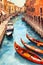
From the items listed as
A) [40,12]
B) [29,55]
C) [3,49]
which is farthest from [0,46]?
[40,12]

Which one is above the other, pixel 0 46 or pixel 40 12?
pixel 40 12

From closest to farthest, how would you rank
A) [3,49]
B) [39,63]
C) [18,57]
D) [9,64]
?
[39,63] → [9,64] → [18,57] → [3,49]

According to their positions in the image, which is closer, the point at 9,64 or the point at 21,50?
the point at 9,64

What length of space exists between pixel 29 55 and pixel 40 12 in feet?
51.1

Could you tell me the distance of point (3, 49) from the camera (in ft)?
66.5

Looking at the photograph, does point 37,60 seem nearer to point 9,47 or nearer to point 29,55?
point 29,55

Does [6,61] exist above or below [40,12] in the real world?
below

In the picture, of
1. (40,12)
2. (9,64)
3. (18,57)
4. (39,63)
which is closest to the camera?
(39,63)

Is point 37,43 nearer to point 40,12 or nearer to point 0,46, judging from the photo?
point 0,46

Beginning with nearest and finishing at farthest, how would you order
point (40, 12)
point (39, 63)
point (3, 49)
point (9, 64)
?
point (39, 63), point (9, 64), point (3, 49), point (40, 12)

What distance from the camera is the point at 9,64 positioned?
15.8m

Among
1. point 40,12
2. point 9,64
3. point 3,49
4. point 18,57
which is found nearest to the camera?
point 9,64

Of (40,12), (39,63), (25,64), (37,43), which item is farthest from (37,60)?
(40,12)

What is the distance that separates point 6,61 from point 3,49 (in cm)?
376
